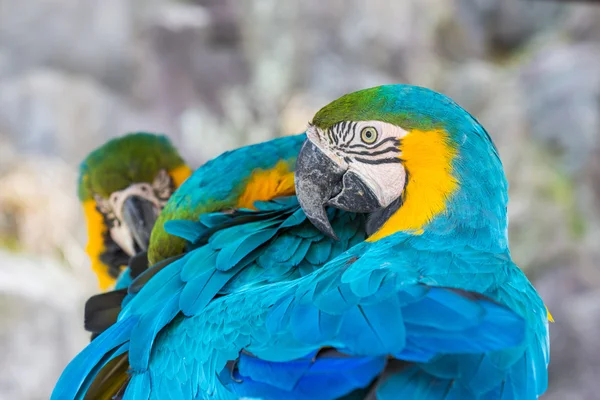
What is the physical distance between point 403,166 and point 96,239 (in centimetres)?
127

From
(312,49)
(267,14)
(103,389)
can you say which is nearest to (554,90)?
(312,49)

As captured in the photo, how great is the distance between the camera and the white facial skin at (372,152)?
41.9 inches

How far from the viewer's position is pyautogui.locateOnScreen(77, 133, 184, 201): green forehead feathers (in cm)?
195

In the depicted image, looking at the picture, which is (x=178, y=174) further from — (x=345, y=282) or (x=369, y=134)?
→ (x=345, y=282)

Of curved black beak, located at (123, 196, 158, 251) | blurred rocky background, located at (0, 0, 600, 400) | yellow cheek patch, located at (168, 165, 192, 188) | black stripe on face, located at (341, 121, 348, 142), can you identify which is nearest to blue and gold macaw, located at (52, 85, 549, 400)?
black stripe on face, located at (341, 121, 348, 142)

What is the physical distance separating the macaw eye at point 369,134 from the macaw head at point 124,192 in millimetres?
1001

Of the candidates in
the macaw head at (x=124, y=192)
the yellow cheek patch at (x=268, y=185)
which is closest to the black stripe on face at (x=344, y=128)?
the yellow cheek patch at (x=268, y=185)

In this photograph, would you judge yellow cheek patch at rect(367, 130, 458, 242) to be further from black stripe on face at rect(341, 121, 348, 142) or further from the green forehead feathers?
the green forehead feathers

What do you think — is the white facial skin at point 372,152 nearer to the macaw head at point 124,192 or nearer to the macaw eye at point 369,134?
the macaw eye at point 369,134

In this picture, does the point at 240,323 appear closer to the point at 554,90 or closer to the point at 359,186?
the point at 359,186

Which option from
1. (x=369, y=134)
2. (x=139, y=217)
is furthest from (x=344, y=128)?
(x=139, y=217)

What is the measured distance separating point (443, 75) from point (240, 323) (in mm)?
5677

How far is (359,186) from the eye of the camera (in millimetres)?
1102

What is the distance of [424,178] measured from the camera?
104 cm
